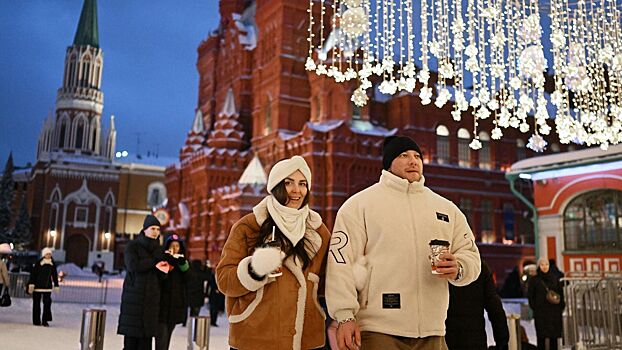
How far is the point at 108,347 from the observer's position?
8.77 metres

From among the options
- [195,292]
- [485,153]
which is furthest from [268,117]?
[195,292]

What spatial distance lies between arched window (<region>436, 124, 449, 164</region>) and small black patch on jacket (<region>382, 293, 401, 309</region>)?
28.9m

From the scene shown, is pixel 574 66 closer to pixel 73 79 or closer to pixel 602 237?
pixel 602 237

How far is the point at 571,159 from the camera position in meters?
16.3

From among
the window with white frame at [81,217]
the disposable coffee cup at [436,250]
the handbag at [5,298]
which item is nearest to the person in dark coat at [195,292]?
the handbag at [5,298]

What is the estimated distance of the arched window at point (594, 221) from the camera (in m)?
15.3

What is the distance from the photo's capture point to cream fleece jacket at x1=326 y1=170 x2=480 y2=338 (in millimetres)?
3176

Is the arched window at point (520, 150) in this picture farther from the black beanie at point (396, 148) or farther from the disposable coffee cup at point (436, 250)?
the disposable coffee cup at point (436, 250)

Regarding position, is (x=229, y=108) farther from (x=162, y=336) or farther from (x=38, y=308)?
(x=162, y=336)

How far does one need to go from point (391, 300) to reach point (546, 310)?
6.51m

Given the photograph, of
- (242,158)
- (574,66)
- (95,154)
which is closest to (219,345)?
(574,66)

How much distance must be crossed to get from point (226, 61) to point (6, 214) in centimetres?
2389

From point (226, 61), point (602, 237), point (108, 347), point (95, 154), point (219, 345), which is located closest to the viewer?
point (108, 347)

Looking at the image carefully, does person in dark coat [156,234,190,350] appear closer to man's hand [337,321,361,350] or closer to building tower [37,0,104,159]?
man's hand [337,321,361,350]
